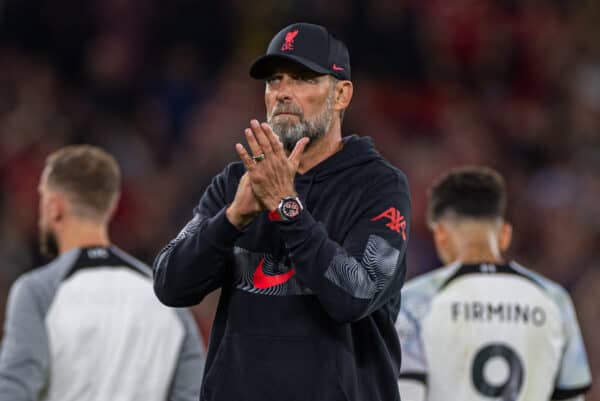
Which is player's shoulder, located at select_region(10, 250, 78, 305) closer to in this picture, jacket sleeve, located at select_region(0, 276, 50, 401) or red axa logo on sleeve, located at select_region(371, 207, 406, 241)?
jacket sleeve, located at select_region(0, 276, 50, 401)

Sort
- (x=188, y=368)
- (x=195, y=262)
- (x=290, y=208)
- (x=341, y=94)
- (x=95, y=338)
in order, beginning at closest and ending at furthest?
(x=290, y=208) < (x=195, y=262) < (x=341, y=94) < (x=95, y=338) < (x=188, y=368)

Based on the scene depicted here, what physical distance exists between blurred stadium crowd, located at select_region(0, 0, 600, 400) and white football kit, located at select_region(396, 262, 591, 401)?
16.3 ft

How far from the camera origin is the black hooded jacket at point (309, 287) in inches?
124

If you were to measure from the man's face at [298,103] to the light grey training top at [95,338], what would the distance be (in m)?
1.48

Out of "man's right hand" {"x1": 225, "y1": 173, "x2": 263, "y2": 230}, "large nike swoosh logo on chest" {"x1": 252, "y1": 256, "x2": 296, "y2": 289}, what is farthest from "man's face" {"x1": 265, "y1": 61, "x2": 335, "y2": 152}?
"large nike swoosh logo on chest" {"x1": 252, "y1": 256, "x2": 296, "y2": 289}

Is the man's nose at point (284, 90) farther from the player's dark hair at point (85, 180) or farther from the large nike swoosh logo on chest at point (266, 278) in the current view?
the player's dark hair at point (85, 180)

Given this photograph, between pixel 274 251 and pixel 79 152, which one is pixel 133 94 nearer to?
pixel 79 152

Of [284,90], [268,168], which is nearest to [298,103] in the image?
[284,90]

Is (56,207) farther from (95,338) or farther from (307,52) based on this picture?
(307,52)

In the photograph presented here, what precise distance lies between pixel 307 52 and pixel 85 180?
173cm

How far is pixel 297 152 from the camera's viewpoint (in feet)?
10.6

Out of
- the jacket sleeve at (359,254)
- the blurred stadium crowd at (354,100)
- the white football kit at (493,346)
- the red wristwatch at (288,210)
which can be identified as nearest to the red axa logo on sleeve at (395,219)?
the jacket sleeve at (359,254)

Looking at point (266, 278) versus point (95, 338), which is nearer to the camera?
point (266, 278)

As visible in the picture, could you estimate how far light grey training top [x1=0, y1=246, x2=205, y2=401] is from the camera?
439 cm
